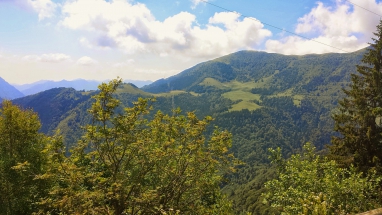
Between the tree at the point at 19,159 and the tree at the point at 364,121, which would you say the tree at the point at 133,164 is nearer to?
the tree at the point at 19,159

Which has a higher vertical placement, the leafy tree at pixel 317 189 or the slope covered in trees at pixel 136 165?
the slope covered in trees at pixel 136 165

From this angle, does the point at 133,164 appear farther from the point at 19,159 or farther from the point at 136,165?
the point at 19,159

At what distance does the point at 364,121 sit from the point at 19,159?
27.2 metres

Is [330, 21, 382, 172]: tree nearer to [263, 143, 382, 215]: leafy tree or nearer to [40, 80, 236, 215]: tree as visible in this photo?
[263, 143, 382, 215]: leafy tree

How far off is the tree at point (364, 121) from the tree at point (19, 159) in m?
23.5

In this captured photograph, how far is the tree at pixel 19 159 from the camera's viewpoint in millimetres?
16844

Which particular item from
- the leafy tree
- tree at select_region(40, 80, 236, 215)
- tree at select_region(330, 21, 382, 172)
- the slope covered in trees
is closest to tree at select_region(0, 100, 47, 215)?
the slope covered in trees

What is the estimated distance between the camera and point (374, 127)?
2081cm

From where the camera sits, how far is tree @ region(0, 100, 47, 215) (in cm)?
1684

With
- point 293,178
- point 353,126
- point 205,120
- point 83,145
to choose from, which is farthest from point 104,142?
point 353,126

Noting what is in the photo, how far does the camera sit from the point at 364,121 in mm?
20891

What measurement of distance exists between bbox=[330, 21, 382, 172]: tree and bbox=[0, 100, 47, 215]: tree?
23.5 m

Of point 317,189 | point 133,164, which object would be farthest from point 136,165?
point 317,189

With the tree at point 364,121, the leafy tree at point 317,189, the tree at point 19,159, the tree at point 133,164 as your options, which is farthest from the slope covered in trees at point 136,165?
the tree at point 364,121
